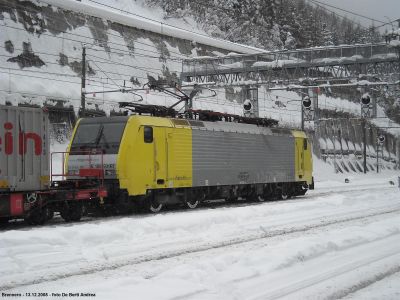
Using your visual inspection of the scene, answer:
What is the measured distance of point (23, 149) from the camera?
A: 50.1 feet

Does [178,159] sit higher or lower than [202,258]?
higher

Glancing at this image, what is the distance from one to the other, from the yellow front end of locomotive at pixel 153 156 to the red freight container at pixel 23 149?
10.5 feet

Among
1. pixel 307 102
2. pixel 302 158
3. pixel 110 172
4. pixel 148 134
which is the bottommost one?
pixel 110 172

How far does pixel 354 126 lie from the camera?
76.2m

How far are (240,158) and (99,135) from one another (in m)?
7.16

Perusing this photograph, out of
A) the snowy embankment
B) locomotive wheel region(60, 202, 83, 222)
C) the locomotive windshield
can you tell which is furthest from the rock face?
the snowy embankment

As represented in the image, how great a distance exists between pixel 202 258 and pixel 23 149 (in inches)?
277

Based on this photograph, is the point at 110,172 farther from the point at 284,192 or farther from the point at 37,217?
the point at 284,192

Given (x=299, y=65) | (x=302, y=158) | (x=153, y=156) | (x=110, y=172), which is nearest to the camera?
(x=110, y=172)

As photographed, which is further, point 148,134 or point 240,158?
point 240,158

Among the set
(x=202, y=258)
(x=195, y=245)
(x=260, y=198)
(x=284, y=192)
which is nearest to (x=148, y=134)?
(x=195, y=245)

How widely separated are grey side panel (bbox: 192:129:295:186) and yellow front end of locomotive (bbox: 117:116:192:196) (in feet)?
2.73

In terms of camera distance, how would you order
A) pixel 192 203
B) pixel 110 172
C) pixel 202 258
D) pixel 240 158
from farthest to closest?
pixel 240 158, pixel 192 203, pixel 110 172, pixel 202 258

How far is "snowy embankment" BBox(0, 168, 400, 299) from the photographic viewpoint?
26.6 ft
